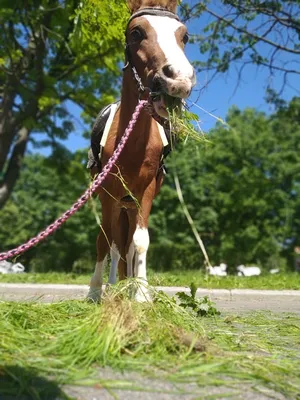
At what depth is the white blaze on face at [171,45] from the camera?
3.66 metres

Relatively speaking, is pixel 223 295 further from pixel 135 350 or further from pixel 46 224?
pixel 46 224

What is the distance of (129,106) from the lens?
4711 mm

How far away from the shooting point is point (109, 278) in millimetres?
5980

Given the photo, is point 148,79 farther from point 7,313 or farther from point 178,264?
point 178,264

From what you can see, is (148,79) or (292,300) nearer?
(148,79)

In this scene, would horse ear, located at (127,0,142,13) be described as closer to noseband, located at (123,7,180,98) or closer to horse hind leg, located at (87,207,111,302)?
noseband, located at (123,7,180,98)

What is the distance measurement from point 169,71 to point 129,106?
3.49 ft

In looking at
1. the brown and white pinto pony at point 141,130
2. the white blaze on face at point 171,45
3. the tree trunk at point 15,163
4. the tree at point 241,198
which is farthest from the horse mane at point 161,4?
the tree at point 241,198

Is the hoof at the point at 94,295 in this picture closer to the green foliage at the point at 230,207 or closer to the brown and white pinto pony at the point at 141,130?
the brown and white pinto pony at the point at 141,130

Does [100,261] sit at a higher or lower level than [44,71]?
lower

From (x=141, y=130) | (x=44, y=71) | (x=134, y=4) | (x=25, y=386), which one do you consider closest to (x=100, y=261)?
(x=141, y=130)

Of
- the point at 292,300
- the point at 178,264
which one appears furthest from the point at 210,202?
the point at 292,300

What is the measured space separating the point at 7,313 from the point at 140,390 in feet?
5.41

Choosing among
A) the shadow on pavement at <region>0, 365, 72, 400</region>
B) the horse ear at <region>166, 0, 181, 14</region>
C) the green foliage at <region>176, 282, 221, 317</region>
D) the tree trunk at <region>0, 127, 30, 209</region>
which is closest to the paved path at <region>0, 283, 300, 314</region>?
the green foliage at <region>176, 282, 221, 317</region>
